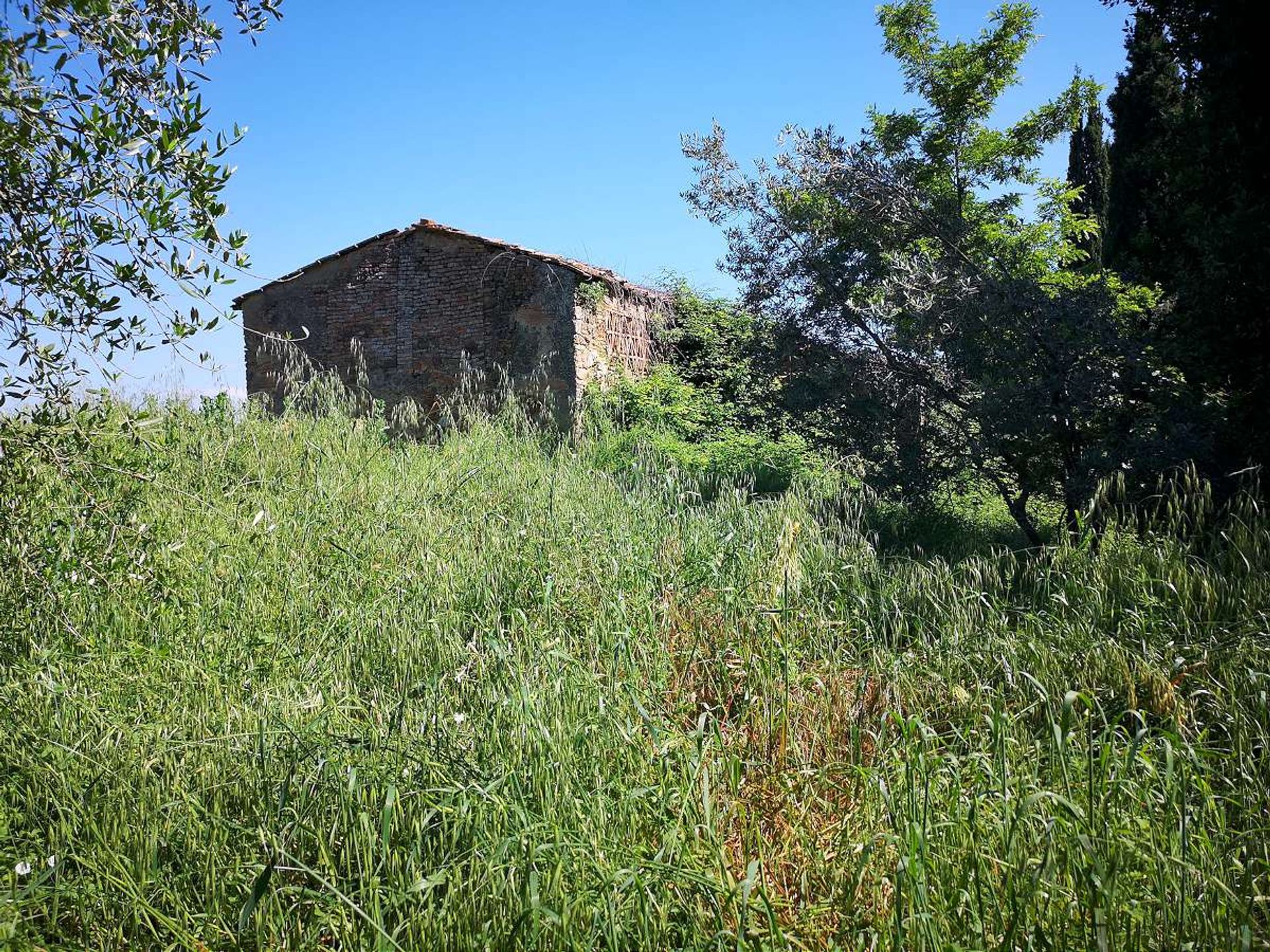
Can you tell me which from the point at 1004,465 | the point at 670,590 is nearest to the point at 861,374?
the point at 1004,465

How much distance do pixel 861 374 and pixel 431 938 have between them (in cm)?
702

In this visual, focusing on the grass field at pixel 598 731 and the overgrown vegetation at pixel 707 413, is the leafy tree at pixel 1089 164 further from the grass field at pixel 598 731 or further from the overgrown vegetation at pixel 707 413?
the grass field at pixel 598 731

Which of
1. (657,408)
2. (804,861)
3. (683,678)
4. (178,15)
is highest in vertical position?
(178,15)

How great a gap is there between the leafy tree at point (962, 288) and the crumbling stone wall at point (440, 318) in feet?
10.2

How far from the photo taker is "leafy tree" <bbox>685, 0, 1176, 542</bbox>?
23.5ft

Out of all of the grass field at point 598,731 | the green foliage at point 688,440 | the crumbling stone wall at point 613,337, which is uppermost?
the crumbling stone wall at point 613,337

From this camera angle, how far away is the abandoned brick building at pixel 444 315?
1179 cm

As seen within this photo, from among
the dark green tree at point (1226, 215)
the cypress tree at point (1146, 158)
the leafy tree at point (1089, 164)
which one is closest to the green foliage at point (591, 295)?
the cypress tree at point (1146, 158)

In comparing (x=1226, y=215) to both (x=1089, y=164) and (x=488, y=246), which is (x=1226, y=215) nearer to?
(x=488, y=246)

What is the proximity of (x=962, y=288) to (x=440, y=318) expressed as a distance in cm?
754

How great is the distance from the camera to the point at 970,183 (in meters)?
10.5

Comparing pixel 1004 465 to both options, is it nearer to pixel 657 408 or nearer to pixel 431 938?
pixel 657 408

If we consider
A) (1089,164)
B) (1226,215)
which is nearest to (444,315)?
(1226,215)

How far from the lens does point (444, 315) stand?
12359mm
